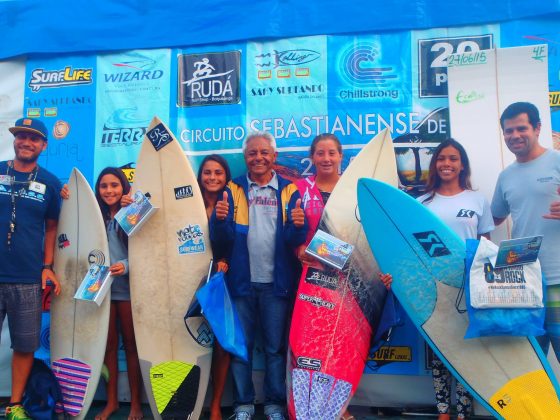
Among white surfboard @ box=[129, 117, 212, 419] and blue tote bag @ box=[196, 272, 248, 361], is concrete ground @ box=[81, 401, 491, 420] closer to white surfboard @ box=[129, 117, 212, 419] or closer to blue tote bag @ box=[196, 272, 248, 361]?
white surfboard @ box=[129, 117, 212, 419]

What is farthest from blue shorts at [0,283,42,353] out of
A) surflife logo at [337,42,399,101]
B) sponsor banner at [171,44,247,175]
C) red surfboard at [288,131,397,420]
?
surflife logo at [337,42,399,101]

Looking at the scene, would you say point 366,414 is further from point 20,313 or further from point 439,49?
point 439,49

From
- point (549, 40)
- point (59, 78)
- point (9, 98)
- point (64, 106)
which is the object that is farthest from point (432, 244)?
A: point (9, 98)

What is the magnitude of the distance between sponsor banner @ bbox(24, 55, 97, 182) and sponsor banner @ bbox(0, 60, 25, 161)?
63 millimetres

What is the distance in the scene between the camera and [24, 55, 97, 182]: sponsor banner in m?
3.81

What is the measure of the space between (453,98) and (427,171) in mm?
514

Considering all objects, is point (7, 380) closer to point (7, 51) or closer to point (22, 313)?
point (22, 313)

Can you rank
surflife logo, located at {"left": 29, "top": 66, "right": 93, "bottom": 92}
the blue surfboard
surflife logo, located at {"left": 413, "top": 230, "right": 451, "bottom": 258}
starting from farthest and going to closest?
surflife logo, located at {"left": 29, "top": 66, "right": 93, "bottom": 92}, surflife logo, located at {"left": 413, "top": 230, "right": 451, "bottom": 258}, the blue surfboard

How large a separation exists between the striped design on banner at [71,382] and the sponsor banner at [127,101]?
1353 millimetres

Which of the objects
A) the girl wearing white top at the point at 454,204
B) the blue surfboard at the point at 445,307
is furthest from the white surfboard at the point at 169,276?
the girl wearing white top at the point at 454,204

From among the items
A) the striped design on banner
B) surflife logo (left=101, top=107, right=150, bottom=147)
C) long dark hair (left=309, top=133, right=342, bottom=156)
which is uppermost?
surflife logo (left=101, top=107, right=150, bottom=147)

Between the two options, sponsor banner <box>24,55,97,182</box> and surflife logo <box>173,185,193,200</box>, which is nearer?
surflife logo <box>173,185,193,200</box>

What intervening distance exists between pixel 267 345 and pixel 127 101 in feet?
6.91

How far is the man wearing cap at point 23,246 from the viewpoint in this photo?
2.96 metres
